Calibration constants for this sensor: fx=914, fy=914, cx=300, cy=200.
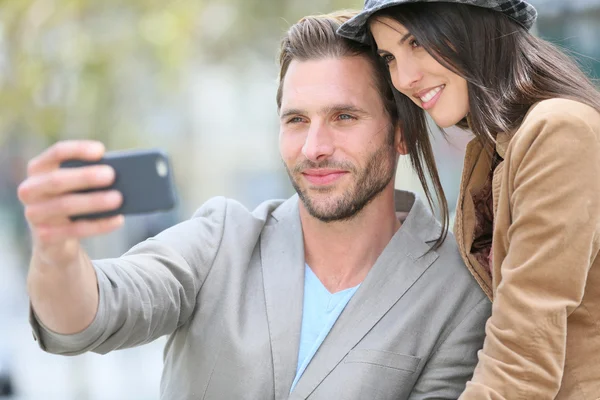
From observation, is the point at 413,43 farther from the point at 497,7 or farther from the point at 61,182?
the point at 61,182

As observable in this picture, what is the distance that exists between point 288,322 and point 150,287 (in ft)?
1.58

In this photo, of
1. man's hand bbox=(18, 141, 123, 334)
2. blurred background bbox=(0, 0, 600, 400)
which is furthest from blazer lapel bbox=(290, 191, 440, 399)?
blurred background bbox=(0, 0, 600, 400)

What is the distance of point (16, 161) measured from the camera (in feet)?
49.9

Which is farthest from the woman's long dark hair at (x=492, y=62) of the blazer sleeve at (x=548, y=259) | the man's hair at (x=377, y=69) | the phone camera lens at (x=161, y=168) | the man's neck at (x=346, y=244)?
the phone camera lens at (x=161, y=168)

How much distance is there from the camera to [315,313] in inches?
112

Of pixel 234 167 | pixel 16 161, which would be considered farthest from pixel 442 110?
pixel 234 167

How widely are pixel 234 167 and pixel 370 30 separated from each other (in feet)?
60.2

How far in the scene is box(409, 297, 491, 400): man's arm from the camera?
2.67 metres

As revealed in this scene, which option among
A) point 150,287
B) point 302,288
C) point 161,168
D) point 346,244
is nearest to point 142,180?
point 161,168

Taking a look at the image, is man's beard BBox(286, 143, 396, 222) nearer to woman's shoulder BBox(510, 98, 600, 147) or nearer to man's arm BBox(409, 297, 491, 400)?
man's arm BBox(409, 297, 491, 400)

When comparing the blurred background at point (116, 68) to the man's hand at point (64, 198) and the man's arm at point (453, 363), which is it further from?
the man's hand at point (64, 198)

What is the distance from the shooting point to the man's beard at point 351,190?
2.94 meters

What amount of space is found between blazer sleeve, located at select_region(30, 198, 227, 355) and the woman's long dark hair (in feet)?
2.96

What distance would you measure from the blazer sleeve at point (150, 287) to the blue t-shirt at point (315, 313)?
328mm
